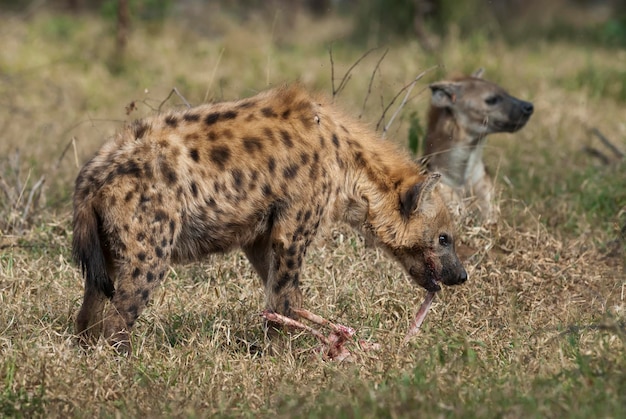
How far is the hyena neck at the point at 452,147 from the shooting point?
7.49 metres

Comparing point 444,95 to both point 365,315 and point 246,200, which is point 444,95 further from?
point 246,200

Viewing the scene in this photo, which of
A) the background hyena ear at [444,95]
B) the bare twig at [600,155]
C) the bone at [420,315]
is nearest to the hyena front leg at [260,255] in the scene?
the bone at [420,315]

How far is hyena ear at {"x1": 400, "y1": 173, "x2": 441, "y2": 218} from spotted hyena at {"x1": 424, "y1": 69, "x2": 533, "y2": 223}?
7.99 feet

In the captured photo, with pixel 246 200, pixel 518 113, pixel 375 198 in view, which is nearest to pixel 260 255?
pixel 246 200

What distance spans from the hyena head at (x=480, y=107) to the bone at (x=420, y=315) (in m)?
2.90

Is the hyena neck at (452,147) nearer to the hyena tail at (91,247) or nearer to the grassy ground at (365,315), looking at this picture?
the grassy ground at (365,315)

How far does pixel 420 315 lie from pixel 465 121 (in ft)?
10.3

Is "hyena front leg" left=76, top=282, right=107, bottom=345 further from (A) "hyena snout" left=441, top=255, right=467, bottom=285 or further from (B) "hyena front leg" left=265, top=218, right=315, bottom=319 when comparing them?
(A) "hyena snout" left=441, top=255, right=467, bottom=285

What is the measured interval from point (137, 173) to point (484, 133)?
12.9 ft

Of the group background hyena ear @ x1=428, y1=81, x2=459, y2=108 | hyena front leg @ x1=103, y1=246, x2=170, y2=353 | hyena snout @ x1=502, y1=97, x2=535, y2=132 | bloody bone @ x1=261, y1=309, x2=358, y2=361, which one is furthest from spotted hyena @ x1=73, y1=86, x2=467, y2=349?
hyena snout @ x1=502, y1=97, x2=535, y2=132

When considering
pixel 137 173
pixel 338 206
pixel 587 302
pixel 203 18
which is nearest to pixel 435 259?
pixel 338 206

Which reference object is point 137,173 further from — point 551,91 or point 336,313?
point 551,91

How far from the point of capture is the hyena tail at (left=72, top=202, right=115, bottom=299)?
4.24m

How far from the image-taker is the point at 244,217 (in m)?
4.63
